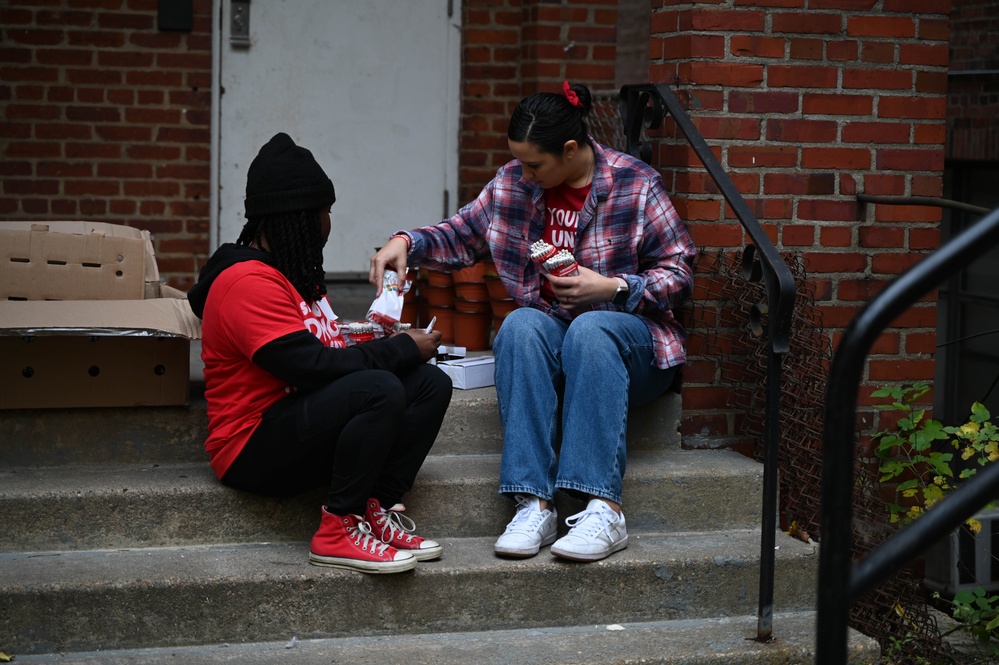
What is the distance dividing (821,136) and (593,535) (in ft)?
5.27

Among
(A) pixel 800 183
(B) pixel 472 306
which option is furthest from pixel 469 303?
(A) pixel 800 183

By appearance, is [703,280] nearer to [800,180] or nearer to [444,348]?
[800,180]

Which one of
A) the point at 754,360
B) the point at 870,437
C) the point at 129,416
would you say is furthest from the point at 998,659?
the point at 129,416

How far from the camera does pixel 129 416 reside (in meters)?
3.62

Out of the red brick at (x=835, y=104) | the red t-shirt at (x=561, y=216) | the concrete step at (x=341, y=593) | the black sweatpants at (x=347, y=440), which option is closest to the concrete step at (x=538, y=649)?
the concrete step at (x=341, y=593)

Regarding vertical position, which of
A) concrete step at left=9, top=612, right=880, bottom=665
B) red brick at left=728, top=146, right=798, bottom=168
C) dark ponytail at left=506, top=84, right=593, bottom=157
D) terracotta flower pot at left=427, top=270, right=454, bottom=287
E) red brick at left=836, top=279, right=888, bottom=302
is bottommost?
concrete step at left=9, top=612, right=880, bottom=665

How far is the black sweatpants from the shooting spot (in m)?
3.12

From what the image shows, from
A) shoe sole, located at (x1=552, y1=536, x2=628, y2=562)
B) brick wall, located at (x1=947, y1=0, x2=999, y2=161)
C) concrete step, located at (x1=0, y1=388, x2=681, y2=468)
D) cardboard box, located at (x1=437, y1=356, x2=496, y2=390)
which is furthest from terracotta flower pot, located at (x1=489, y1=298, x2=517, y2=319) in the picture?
brick wall, located at (x1=947, y1=0, x2=999, y2=161)

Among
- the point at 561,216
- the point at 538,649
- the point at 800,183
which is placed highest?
the point at 800,183

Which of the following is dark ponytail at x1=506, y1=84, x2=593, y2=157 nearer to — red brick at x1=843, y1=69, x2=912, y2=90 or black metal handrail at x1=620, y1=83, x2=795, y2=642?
black metal handrail at x1=620, y1=83, x2=795, y2=642

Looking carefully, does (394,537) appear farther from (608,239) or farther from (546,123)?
(546,123)

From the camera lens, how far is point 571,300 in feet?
11.3

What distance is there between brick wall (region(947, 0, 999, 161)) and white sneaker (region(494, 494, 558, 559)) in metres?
4.08

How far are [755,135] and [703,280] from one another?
1.67ft
